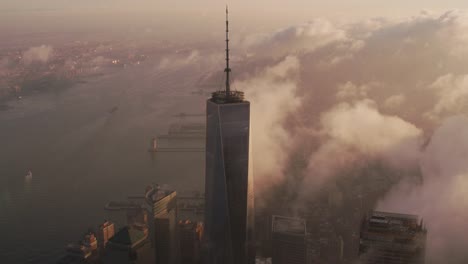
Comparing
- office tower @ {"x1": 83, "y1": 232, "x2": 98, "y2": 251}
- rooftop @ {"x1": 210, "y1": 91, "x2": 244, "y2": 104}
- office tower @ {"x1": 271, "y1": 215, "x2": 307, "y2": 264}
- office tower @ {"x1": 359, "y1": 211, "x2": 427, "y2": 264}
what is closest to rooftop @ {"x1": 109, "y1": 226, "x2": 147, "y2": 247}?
office tower @ {"x1": 83, "y1": 232, "x2": 98, "y2": 251}

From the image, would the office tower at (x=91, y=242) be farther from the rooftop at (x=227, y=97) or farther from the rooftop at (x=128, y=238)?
the rooftop at (x=227, y=97)

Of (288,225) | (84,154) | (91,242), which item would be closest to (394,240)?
(288,225)

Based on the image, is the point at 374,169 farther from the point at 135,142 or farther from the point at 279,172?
the point at 135,142

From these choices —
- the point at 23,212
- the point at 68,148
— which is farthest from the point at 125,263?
the point at 68,148

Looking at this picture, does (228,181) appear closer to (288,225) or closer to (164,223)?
(164,223)

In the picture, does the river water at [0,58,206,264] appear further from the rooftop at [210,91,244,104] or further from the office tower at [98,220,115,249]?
the rooftop at [210,91,244,104]

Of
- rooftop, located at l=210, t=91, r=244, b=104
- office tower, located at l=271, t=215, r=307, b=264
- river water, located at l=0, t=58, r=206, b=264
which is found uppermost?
rooftop, located at l=210, t=91, r=244, b=104
